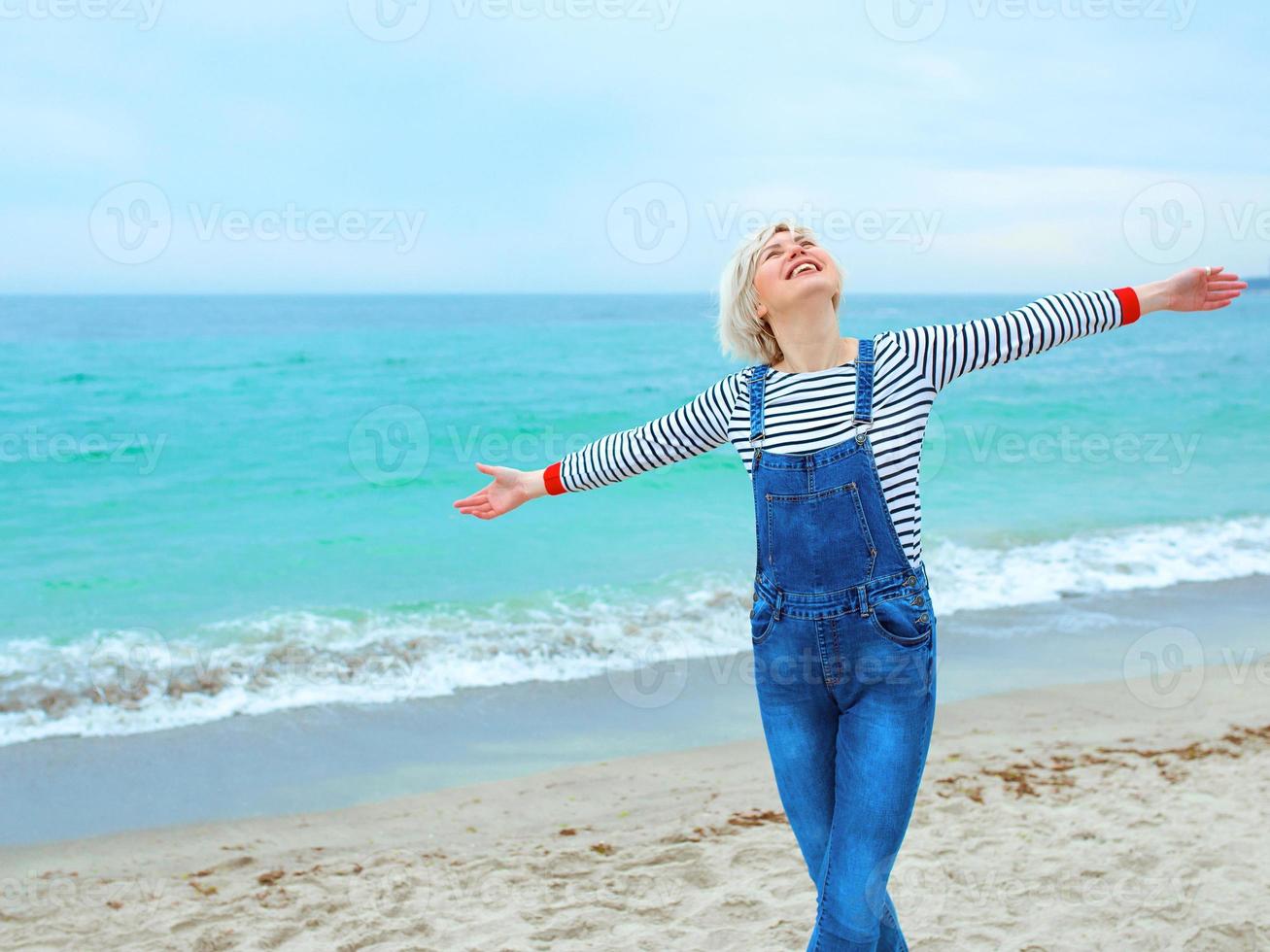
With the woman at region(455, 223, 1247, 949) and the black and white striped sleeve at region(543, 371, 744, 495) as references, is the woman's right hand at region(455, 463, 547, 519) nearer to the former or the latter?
the black and white striped sleeve at region(543, 371, 744, 495)

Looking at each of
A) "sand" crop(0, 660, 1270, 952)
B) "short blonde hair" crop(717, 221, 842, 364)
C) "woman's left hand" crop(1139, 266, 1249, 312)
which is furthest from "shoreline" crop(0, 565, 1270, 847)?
"woman's left hand" crop(1139, 266, 1249, 312)

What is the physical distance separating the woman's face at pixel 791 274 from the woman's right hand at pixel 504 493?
3.01 feet

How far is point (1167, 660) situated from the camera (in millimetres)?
7633

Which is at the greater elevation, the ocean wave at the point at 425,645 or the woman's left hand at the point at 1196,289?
the woman's left hand at the point at 1196,289

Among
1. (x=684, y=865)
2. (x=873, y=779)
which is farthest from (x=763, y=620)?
(x=684, y=865)

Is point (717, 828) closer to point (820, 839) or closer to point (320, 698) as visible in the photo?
point (820, 839)

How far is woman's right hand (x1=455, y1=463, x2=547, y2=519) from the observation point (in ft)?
10.9

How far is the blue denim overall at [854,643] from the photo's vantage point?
2.55 metres

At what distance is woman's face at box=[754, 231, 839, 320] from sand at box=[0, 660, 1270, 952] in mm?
2477

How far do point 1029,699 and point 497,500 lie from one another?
4.78 metres

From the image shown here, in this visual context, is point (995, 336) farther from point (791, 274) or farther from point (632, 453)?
point (632, 453)

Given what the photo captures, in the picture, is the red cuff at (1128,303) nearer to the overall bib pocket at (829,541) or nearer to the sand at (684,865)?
the overall bib pocket at (829,541)

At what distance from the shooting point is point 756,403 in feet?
9.02

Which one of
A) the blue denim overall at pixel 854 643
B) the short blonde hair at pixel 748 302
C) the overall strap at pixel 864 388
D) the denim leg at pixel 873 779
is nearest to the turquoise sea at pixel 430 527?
the short blonde hair at pixel 748 302
